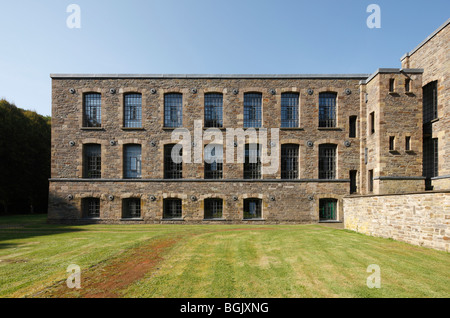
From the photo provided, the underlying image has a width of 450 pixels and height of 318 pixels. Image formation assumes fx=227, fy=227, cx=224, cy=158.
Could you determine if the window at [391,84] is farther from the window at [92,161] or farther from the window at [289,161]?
the window at [92,161]

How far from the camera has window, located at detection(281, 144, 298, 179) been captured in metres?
18.1

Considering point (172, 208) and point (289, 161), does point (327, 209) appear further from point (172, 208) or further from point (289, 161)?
point (172, 208)

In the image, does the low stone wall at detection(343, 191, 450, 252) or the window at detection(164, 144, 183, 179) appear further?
the window at detection(164, 144, 183, 179)

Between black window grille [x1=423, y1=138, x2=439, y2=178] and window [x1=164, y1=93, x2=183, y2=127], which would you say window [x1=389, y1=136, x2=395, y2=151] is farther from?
window [x1=164, y1=93, x2=183, y2=127]

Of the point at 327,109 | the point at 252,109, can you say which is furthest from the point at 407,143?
the point at 252,109

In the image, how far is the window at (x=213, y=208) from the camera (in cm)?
1789

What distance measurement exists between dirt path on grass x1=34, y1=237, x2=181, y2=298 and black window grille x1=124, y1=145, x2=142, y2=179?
9572 millimetres


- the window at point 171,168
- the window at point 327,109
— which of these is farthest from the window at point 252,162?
the window at point 327,109

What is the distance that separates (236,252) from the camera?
29.7 feet

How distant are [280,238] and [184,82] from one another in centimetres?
1363

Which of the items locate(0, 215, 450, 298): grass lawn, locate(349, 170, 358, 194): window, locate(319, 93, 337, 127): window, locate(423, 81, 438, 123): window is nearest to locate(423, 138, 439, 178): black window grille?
locate(423, 81, 438, 123): window

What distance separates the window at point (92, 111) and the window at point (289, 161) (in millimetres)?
15129
